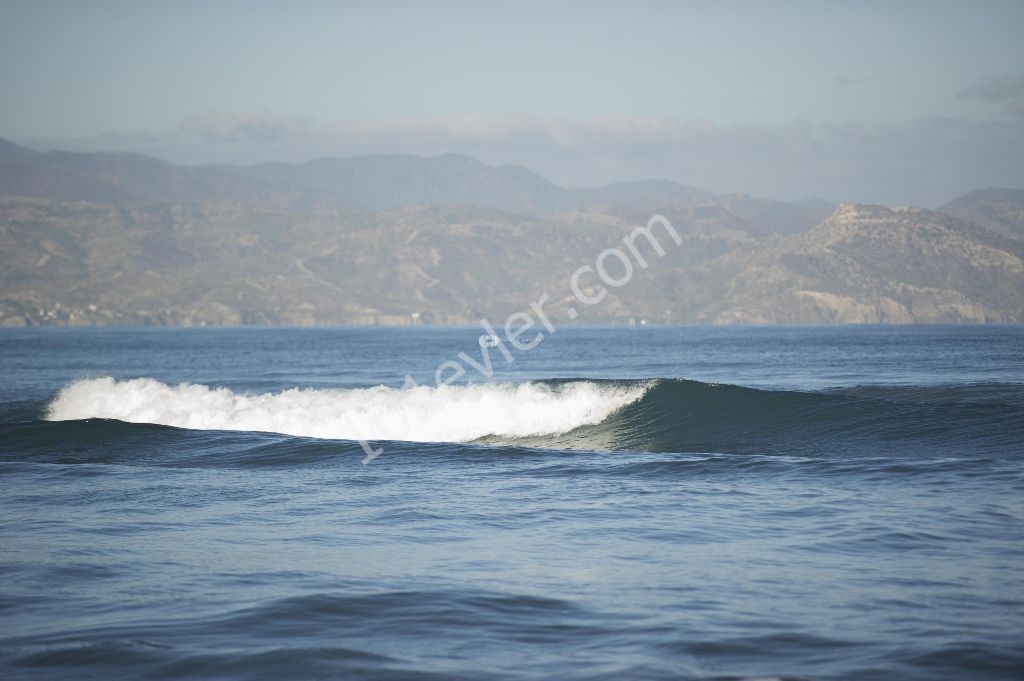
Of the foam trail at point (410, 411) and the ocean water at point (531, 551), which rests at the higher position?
the foam trail at point (410, 411)

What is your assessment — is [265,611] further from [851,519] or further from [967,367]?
[967,367]

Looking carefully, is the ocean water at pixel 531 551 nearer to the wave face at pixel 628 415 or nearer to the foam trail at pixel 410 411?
the wave face at pixel 628 415

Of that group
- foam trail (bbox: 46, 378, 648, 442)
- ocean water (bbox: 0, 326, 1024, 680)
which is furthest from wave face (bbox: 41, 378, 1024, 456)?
ocean water (bbox: 0, 326, 1024, 680)

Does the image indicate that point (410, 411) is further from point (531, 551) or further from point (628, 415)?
point (531, 551)

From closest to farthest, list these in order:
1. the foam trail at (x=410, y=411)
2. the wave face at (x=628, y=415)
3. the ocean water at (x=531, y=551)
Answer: the ocean water at (x=531, y=551) → the wave face at (x=628, y=415) → the foam trail at (x=410, y=411)

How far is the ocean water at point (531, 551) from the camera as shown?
940 cm

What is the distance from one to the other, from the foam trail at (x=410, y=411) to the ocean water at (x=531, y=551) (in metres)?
1.78

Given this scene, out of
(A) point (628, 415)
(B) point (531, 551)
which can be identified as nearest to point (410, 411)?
(A) point (628, 415)

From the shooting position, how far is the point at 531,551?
44.5 feet

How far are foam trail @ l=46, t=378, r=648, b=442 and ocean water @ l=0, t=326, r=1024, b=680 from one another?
5.84ft

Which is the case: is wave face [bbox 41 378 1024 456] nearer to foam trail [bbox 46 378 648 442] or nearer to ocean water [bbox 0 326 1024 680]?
foam trail [bbox 46 378 648 442]

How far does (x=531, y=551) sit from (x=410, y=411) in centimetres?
2039

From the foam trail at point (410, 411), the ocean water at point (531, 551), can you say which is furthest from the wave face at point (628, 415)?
the ocean water at point (531, 551)

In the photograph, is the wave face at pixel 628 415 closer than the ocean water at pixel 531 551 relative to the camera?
No
